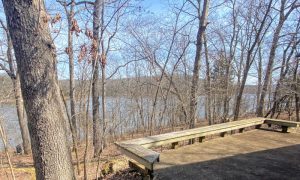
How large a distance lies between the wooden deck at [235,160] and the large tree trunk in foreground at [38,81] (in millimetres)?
1475

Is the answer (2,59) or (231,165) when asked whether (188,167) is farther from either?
(2,59)

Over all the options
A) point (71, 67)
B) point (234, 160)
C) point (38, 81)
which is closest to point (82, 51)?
point (38, 81)

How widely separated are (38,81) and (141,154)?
5.82ft

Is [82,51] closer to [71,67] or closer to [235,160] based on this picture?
[235,160]

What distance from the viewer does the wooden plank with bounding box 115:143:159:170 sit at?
331cm

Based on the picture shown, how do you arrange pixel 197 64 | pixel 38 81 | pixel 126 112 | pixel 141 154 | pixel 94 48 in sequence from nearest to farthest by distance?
pixel 38 81 → pixel 141 154 → pixel 94 48 → pixel 197 64 → pixel 126 112

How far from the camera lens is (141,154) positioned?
11.5 feet

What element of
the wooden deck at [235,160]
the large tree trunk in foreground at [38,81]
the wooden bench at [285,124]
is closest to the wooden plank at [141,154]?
the wooden deck at [235,160]

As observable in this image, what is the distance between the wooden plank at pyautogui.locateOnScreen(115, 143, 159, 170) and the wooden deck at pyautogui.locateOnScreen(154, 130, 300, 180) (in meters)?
0.22

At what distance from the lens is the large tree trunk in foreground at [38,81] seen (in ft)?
8.66

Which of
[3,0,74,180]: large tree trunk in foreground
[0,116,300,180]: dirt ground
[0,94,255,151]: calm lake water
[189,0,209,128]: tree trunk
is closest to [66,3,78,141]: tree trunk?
[3,0,74,180]: large tree trunk in foreground

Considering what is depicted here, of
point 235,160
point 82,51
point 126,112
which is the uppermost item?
point 82,51

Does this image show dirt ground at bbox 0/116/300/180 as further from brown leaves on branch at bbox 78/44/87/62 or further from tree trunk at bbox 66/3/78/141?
brown leaves on branch at bbox 78/44/87/62

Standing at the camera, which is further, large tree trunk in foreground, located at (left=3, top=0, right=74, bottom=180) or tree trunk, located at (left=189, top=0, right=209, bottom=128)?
tree trunk, located at (left=189, top=0, right=209, bottom=128)
